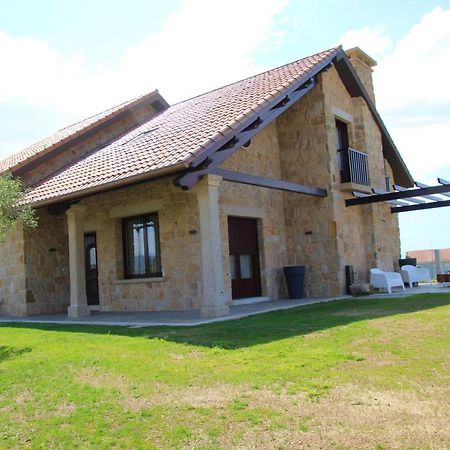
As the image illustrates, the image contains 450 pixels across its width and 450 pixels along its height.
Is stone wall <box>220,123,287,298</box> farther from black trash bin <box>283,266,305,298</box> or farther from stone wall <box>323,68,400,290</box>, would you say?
stone wall <box>323,68,400,290</box>

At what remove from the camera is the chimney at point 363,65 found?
1750cm

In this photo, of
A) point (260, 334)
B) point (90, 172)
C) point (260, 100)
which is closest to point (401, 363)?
point (260, 334)

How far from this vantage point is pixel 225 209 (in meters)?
12.5

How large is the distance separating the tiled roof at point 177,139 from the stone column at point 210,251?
81 centimetres

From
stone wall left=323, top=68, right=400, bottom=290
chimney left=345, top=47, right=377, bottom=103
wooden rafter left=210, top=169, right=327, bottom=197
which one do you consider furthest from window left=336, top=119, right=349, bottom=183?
chimney left=345, top=47, right=377, bottom=103

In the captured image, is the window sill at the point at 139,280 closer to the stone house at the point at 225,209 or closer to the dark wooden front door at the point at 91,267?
the stone house at the point at 225,209

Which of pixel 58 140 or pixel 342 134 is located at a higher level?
pixel 58 140

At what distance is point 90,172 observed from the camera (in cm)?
1242

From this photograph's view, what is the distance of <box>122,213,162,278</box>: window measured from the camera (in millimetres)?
12867

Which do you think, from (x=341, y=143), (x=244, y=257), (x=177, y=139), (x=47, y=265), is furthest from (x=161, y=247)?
(x=341, y=143)

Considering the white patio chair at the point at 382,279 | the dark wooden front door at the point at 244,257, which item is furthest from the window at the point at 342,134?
the dark wooden front door at the point at 244,257

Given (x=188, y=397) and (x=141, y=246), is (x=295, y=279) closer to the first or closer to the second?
(x=141, y=246)

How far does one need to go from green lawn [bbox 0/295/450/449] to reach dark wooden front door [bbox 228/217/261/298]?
4958 millimetres

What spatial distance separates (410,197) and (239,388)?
10379 mm
